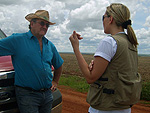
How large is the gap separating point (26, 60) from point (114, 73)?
1335 millimetres

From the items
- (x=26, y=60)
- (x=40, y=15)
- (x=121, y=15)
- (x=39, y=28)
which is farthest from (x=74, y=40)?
(x=40, y=15)

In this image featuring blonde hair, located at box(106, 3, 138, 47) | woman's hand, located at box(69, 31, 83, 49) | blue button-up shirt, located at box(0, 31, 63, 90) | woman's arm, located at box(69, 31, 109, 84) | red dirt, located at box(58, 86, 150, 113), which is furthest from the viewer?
red dirt, located at box(58, 86, 150, 113)

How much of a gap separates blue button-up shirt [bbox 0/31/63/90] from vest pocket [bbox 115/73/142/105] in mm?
1244

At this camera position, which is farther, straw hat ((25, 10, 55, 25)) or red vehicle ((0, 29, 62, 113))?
straw hat ((25, 10, 55, 25))

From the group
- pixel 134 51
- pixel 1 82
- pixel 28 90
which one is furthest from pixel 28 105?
pixel 134 51

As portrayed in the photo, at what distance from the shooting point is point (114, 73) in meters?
1.57

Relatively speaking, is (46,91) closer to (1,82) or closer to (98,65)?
(1,82)

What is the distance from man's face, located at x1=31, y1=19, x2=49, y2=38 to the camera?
262cm

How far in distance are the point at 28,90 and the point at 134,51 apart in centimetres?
154

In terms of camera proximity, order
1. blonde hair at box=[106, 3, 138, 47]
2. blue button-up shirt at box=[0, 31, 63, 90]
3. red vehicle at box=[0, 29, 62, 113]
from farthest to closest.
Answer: blue button-up shirt at box=[0, 31, 63, 90] < red vehicle at box=[0, 29, 62, 113] < blonde hair at box=[106, 3, 138, 47]

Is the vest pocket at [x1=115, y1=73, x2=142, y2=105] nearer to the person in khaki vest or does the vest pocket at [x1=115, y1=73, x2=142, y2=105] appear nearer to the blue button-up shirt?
the person in khaki vest

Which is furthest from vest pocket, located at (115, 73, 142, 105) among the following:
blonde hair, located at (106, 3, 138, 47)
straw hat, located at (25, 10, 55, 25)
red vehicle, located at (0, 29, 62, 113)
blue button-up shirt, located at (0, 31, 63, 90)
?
straw hat, located at (25, 10, 55, 25)

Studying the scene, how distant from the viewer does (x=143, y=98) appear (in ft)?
21.3

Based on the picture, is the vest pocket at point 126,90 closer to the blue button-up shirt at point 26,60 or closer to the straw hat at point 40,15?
the blue button-up shirt at point 26,60
